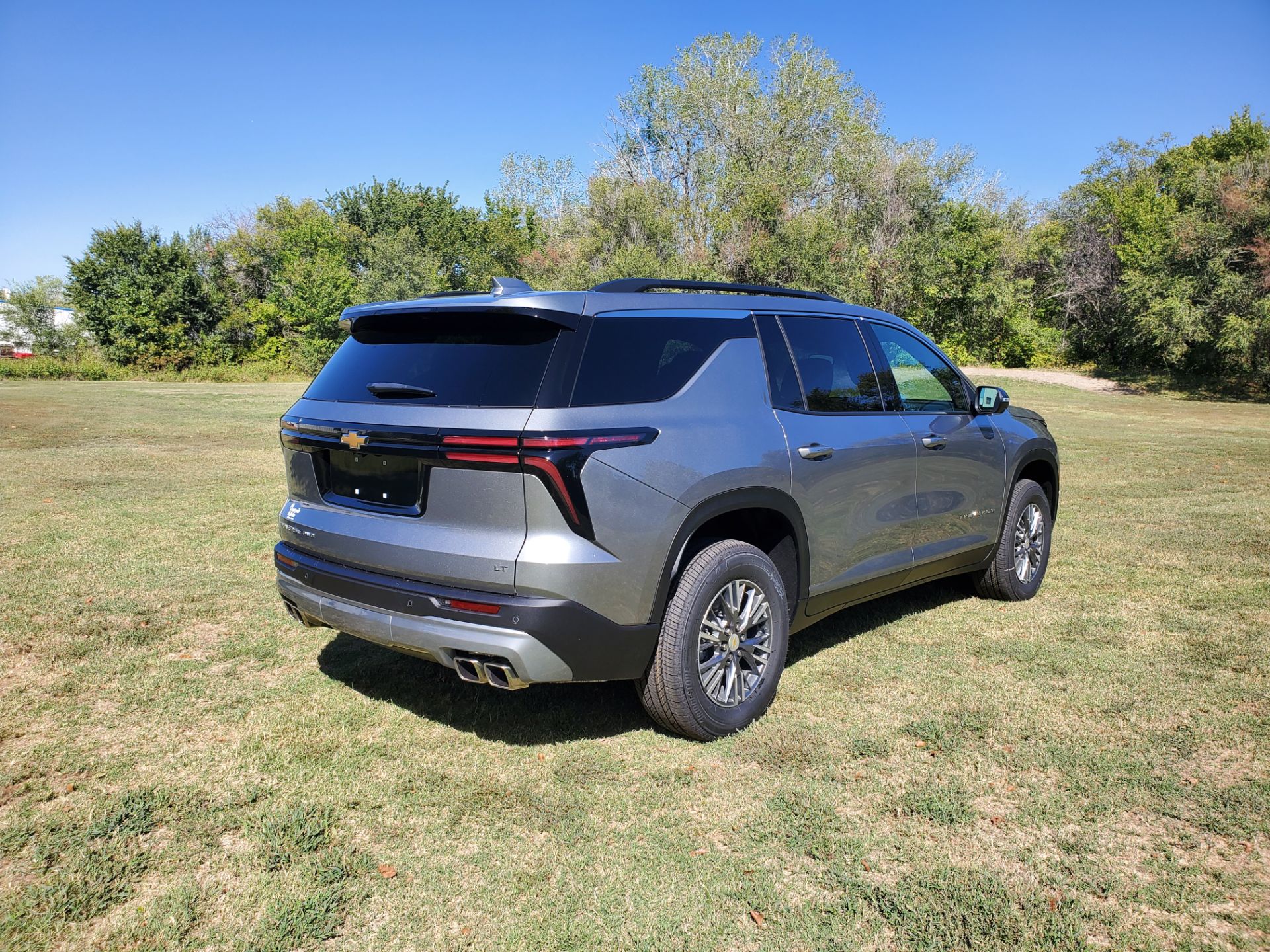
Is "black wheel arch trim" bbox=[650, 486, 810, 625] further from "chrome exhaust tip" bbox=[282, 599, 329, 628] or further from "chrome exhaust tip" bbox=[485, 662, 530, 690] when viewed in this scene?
"chrome exhaust tip" bbox=[282, 599, 329, 628]

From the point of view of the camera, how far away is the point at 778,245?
4394 centimetres

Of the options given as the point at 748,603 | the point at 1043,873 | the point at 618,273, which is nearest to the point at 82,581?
the point at 748,603

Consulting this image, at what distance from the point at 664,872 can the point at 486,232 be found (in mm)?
63097

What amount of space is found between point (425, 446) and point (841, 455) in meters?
2.03

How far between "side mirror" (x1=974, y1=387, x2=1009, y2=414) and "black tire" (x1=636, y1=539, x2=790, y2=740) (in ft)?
7.33

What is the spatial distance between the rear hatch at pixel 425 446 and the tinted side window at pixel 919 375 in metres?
2.32

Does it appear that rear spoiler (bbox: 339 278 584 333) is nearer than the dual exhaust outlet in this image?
No

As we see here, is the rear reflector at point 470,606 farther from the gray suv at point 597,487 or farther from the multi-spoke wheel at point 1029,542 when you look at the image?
the multi-spoke wheel at point 1029,542

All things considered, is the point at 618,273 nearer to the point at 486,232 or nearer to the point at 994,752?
the point at 486,232

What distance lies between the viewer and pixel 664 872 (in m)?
2.81

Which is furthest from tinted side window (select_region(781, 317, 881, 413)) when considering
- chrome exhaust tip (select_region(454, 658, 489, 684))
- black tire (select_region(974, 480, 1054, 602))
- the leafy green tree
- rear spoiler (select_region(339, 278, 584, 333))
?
the leafy green tree

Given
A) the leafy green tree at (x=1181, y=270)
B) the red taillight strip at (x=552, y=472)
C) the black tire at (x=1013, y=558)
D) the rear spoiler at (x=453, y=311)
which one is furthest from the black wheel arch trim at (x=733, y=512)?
the leafy green tree at (x=1181, y=270)

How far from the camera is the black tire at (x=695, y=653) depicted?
11.3 feet

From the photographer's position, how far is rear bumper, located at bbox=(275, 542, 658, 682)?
3.11 m
